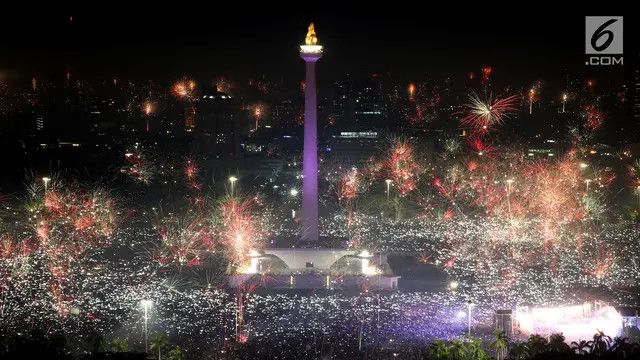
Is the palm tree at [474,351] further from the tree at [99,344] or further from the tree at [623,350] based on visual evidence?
the tree at [99,344]

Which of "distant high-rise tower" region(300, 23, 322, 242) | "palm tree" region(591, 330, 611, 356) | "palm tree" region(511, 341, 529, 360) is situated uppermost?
"distant high-rise tower" region(300, 23, 322, 242)

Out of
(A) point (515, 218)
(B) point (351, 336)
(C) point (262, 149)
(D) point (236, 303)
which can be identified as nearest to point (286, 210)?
(A) point (515, 218)

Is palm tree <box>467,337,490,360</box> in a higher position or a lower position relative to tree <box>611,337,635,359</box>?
lower

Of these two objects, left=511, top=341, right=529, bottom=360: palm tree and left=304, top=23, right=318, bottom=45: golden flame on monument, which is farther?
left=304, top=23, right=318, bottom=45: golden flame on monument

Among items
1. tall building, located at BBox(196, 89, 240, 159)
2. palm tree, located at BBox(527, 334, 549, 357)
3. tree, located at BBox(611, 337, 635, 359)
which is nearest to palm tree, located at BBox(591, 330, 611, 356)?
tree, located at BBox(611, 337, 635, 359)

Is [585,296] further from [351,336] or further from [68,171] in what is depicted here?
[68,171]

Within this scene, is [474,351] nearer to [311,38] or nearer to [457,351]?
[457,351]

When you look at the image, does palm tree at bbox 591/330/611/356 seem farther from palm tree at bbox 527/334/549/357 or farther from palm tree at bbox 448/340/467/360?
palm tree at bbox 448/340/467/360
